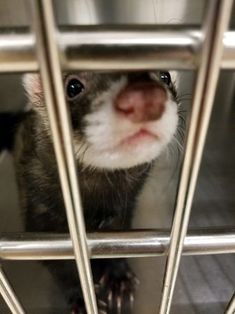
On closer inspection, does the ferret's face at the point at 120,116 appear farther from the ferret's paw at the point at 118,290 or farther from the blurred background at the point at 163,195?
the ferret's paw at the point at 118,290

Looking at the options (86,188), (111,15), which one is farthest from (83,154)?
(111,15)

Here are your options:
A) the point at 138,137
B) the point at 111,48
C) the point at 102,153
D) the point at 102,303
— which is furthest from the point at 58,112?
the point at 102,303

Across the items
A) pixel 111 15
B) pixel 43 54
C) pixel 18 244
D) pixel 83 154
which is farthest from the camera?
pixel 111 15

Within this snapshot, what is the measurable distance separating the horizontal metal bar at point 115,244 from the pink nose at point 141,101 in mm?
104

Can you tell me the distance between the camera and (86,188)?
2.64ft

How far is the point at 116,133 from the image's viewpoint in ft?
1.44

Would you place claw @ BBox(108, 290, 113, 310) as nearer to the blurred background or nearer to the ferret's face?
the blurred background

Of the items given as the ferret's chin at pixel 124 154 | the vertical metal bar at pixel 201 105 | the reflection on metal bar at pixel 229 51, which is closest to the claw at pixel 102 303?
the ferret's chin at pixel 124 154

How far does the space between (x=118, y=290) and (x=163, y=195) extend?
10.1 inches

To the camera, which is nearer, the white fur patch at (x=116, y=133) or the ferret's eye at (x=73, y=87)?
the white fur patch at (x=116, y=133)

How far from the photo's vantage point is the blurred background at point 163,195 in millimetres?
641

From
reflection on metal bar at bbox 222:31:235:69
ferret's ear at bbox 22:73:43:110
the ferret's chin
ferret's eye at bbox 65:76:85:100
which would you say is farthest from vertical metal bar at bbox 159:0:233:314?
ferret's ear at bbox 22:73:43:110

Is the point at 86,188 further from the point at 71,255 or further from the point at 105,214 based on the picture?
the point at 71,255

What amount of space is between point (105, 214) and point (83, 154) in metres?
0.19
